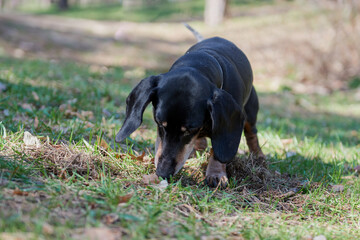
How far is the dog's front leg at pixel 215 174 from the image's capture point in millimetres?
2912

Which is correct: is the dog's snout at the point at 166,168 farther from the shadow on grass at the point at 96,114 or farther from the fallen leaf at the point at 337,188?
the fallen leaf at the point at 337,188

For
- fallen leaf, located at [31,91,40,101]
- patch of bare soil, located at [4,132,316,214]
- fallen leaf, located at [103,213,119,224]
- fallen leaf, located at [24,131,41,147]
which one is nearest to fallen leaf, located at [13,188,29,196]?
patch of bare soil, located at [4,132,316,214]

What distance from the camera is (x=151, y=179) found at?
8.81 ft

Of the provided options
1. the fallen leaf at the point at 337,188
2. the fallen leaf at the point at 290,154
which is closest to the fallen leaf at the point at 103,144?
the fallen leaf at the point at 337,188

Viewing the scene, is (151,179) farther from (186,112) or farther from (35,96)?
(35,96)

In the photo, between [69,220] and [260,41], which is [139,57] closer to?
[260,41]

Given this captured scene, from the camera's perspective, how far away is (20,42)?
10.6 metres

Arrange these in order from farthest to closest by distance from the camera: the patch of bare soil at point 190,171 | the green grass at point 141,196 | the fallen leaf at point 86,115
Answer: the fallen leaf at point 86,115 < the patch of bare soil at point 190,171 < the green grass at point 141,196

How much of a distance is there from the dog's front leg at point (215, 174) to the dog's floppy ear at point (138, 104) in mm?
654

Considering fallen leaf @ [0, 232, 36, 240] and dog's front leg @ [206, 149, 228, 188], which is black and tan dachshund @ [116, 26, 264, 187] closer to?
dog's front leg @ [206, 149, 228, 188]

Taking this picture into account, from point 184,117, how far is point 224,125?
0.29 metres

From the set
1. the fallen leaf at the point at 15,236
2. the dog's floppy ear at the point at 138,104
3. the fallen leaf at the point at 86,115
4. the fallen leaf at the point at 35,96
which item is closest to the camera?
the fallen leaf at the point at 15,236

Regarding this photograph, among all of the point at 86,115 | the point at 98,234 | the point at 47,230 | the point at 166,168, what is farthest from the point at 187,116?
the point at 86,115

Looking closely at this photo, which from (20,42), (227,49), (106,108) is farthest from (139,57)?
(227,49)
